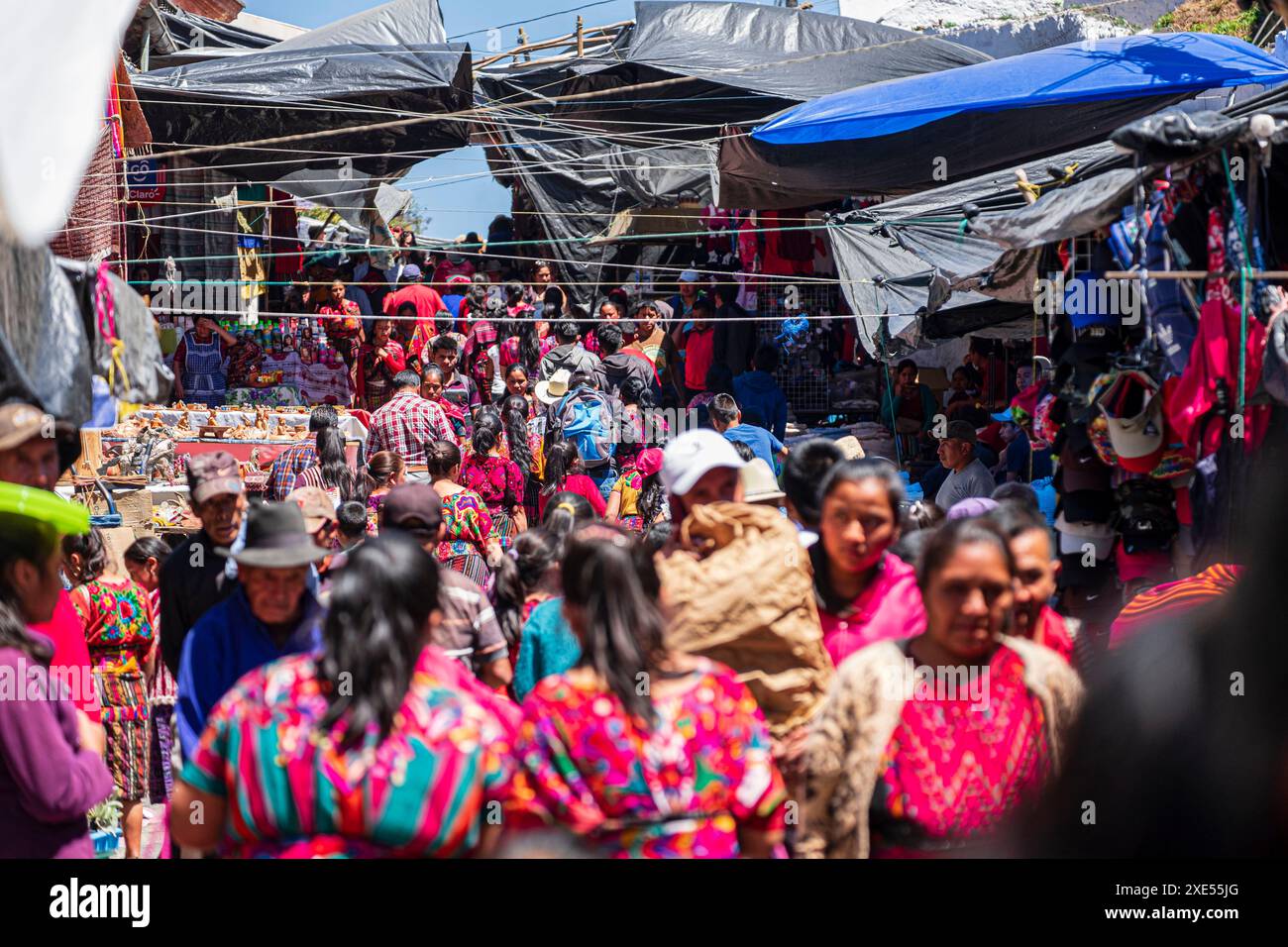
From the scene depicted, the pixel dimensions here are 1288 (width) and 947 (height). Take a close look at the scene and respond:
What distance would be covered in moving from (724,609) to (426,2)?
45.8ft

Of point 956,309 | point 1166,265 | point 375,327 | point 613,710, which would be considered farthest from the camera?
point 375,327

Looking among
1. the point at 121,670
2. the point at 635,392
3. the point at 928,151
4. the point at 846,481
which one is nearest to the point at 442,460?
the point at 121,670

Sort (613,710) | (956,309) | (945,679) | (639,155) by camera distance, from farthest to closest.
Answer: (639,155)
(956,309)
(945,679)
(613,710)

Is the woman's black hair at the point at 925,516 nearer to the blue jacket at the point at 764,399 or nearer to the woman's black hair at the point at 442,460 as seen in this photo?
the woman's black hair at the point at 442,460

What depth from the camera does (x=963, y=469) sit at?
823 centimetres

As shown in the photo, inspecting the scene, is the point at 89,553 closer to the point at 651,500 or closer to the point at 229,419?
the point at 651,500

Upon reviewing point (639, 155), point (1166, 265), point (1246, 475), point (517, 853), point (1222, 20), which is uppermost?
point (1222, 20)

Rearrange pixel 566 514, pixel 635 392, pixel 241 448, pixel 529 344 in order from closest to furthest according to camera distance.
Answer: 1. pixel 566 514
2. pixel 241 448
3. pixel 635 392
4. pixel 529 344

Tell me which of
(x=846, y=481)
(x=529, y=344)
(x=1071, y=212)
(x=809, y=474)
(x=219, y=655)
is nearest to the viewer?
(x=219, y=655)

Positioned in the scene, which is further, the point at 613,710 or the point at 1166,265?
the point at 1166,265

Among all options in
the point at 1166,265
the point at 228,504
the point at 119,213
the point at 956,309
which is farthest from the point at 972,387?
the point at 228,504

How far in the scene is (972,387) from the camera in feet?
40.2

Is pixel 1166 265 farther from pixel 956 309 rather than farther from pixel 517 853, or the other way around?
pixel 956 309

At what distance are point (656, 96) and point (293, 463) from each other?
24.0 feet
